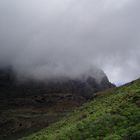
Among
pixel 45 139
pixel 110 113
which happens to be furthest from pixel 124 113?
pixel 45 139

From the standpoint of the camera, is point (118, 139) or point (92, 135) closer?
point (118, 139)

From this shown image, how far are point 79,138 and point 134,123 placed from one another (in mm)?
5536

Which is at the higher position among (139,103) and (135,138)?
(139,103)

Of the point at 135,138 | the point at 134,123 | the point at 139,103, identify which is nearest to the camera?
the point at 135,138

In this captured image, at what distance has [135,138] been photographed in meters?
32.1

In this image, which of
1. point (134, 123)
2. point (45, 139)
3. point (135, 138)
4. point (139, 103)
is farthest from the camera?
point (45, 139)

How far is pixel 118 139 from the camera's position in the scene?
33.4m

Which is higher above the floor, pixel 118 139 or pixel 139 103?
pixel 139 103

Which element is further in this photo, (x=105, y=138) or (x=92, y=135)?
(x=92, y=135)

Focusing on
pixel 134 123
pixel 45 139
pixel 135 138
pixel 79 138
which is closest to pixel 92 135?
pixel 79 138

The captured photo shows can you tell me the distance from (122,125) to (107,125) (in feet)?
6.36

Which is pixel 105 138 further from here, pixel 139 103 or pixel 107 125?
pixel 139 103

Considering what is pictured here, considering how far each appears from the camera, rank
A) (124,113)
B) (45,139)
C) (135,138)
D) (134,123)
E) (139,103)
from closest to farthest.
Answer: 1. (135,138)
2. (134,123)
3. (124,113)
4. (139,103)
5. (45,139)

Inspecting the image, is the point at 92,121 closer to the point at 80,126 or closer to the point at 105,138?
the point at 80,126
